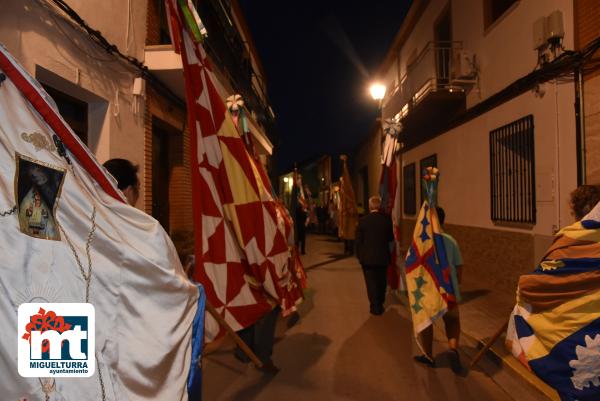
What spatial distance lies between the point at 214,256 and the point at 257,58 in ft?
72.5

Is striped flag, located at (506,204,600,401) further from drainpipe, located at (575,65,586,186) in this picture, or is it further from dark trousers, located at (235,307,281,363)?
drainpipe, located at (575,65,586,186)

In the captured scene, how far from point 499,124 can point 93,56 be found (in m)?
7.66

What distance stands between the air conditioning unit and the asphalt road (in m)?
6.24

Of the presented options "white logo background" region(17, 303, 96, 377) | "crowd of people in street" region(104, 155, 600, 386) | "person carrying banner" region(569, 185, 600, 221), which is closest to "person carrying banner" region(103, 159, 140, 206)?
"crowd of people in street" region(104, 155, 600, 386)

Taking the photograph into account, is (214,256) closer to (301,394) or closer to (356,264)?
(301,394)

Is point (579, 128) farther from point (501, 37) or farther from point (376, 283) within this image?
point (376, 283)

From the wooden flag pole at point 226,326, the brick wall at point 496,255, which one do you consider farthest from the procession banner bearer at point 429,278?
the brick wall at point 496,255

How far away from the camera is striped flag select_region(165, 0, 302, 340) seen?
3.74 metres

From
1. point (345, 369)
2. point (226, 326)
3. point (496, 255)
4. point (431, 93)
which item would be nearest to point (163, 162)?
point (345, 369)

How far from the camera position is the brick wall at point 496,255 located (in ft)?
25.8

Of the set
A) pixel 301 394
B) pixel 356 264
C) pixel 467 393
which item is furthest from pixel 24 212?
pixel 356 264

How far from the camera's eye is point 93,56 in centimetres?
555

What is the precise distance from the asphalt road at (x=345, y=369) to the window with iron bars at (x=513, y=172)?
10.2ft

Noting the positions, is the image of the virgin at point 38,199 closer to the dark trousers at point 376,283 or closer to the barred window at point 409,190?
the dark trousers at point 376,283
